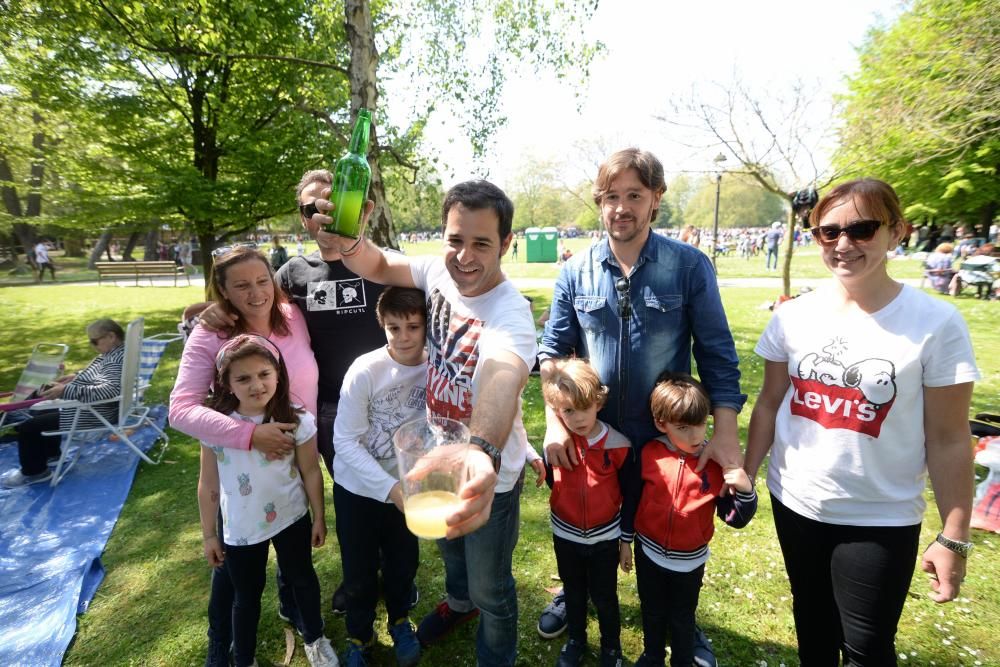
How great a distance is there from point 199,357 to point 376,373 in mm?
891

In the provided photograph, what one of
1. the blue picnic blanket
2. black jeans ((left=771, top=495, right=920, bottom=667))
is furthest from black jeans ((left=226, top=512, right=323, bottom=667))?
black jeans ((left=771, top=495, right=920, bottom=667))

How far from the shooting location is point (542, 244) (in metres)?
28.6

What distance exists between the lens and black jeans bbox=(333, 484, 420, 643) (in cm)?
229

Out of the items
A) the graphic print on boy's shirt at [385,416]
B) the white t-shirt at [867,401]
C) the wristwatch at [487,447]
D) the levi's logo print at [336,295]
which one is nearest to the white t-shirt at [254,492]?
the graphic print on boy's shirt at [385,416]

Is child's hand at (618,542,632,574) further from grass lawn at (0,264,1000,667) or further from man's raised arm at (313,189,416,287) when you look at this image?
man's raised arm at (313,189,416,287)

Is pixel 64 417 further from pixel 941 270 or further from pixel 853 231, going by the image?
pixel 941 270

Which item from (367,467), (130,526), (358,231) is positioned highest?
(358,231)

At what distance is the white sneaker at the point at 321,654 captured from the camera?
247 cm

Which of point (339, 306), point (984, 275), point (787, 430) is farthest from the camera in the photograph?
point (984, 275)

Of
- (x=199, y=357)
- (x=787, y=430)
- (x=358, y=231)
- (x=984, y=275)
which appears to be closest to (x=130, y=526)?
(x=199, y=357)

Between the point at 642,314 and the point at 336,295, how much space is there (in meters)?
1.58

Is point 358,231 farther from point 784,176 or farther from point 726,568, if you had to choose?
point 784,176

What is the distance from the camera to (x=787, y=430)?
1.92 m

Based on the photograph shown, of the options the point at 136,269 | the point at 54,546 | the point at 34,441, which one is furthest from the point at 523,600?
the point at 136,269
